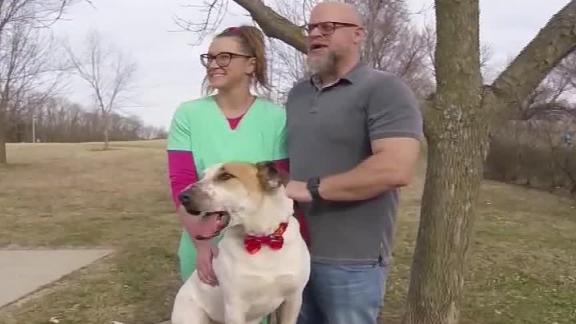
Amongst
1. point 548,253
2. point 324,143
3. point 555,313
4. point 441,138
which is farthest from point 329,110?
point 548,253

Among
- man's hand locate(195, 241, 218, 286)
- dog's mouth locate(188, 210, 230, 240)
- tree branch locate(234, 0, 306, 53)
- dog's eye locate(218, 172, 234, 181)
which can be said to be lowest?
man's hand locate(195, 241, 218, 286)

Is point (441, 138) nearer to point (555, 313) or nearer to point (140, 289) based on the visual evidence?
point (555, 313)

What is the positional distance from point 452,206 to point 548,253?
571cm

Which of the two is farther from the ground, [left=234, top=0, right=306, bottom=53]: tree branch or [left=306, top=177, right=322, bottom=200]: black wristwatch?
[left=234, top=0, right=306, bottom=53]: tree branch

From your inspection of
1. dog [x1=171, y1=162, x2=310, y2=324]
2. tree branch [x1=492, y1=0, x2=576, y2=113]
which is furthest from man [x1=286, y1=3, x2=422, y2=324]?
tree branch [x1=492, y1=0, x2=576, y2=113]

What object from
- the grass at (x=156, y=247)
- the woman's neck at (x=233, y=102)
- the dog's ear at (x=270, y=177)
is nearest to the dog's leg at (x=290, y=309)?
the dog's ear at (x=270, y=177)

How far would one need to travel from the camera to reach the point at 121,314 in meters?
6.18

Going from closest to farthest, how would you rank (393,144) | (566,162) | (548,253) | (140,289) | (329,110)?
(393,144), (329,110), (140,289), (548,253), (566,162)

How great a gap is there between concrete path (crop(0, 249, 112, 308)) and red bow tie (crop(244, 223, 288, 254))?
4.56 m

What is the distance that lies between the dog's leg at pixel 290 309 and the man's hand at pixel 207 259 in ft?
0.99

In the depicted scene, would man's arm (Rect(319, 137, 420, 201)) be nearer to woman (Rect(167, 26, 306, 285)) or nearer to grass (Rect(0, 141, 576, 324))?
woman (Rect(167, 26, 306, 285))

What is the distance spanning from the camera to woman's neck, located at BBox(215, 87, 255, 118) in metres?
2.98

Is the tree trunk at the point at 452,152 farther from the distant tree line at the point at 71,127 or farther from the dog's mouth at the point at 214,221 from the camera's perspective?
the distant tree line at the point at 71,127

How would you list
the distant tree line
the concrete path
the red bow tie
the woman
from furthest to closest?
1. the distant tree line
2. the concrete path
3. the woman
4. the red bow tie
